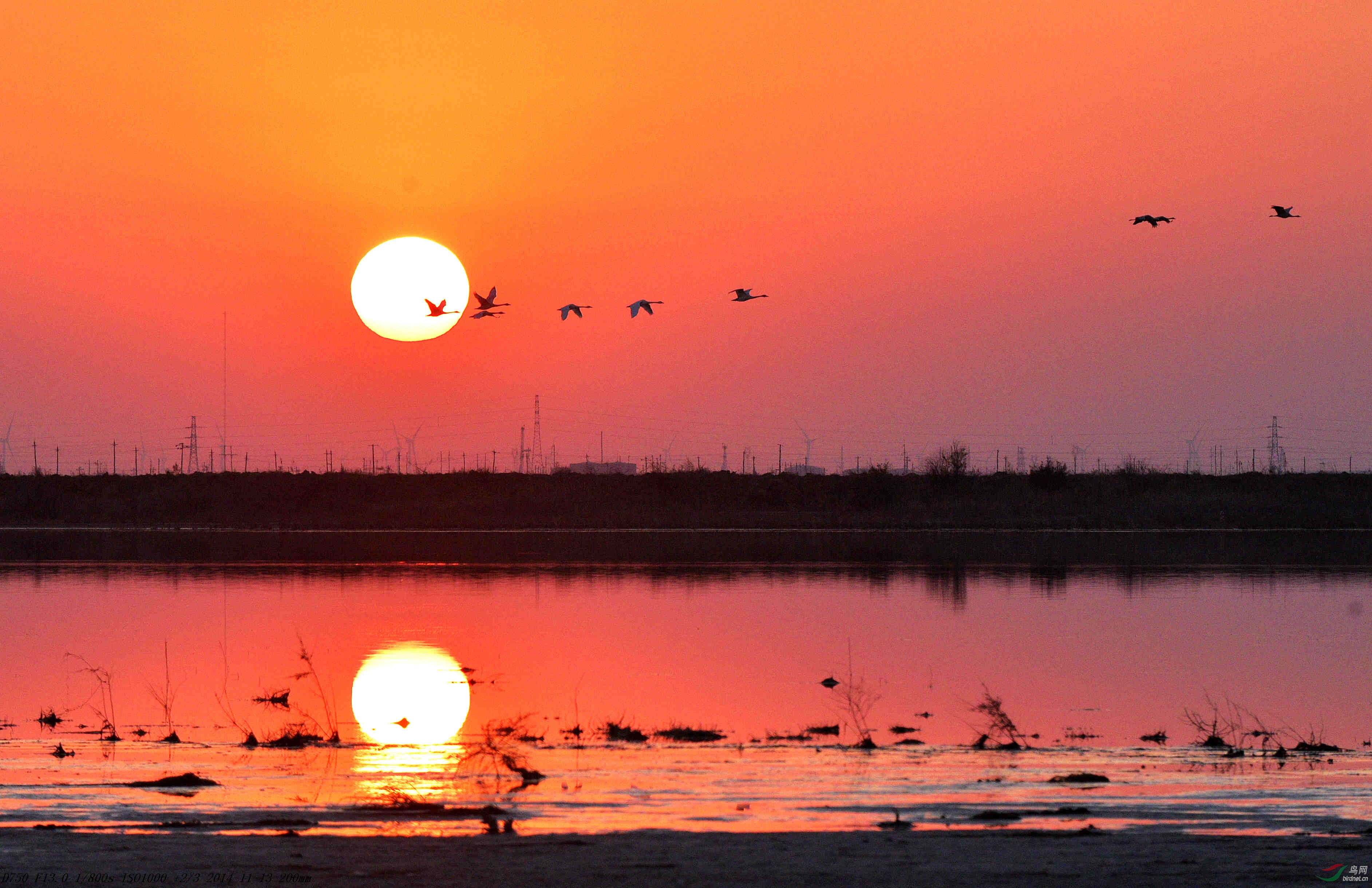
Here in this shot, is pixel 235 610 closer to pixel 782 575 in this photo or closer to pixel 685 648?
pixel 685 648

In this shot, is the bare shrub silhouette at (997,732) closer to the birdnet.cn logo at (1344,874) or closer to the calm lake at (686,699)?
the calm lake at (686,699)

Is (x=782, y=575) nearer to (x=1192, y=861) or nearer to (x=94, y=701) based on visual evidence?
(x=94, y=701)

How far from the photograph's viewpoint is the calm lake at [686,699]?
14.3 metres

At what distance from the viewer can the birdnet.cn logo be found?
425 inches

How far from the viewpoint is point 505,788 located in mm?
15211

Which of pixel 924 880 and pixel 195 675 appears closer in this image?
pixel 924 880

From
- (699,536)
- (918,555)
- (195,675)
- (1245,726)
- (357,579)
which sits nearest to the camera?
(1245,726)

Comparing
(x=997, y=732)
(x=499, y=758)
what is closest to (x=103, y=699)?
(x=499, y=758)

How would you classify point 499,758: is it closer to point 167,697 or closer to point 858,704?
point 858,704

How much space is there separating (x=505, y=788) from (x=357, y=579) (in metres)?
38.0

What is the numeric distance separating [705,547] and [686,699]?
1901 inches

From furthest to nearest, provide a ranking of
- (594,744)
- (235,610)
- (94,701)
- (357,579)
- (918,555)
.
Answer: (918,555) < (357,579) < (235,610) < (94,701) < (594,744)

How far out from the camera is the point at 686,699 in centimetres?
2436

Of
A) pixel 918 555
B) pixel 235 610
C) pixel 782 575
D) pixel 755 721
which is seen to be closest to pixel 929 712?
pixel 755 721
